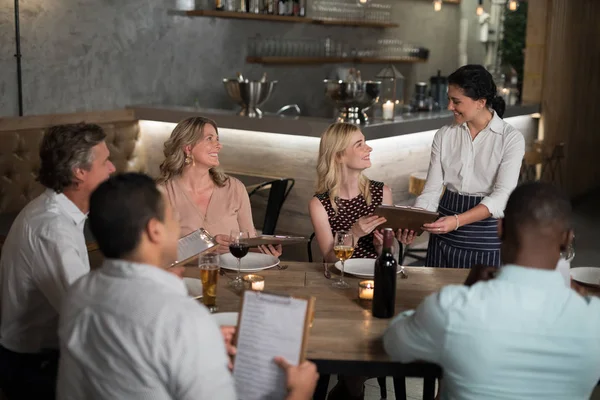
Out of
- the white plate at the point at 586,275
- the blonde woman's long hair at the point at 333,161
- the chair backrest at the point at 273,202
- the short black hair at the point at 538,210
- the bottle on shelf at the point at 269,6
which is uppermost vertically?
the bottle on shelf at the point at 269,6

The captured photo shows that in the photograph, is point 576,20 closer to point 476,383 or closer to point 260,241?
point 260,241

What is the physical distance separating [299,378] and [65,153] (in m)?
1.12

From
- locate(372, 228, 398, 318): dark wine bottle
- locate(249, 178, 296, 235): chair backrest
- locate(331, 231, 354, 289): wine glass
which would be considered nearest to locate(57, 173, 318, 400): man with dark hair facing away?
locate(372, 228, 398, 318): dark wine bottle

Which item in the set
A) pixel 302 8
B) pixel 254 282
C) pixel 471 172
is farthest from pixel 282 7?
pixel 254 282

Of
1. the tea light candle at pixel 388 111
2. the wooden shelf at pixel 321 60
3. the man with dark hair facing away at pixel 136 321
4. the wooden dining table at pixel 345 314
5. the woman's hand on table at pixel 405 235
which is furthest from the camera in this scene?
the wooden shelf at pixel 321 60

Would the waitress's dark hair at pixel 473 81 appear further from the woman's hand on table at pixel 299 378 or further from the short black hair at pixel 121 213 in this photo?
the short black hair at pixel 121 213

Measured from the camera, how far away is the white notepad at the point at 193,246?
2623mm

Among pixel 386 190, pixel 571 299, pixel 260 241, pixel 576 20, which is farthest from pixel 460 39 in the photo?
pixel 571 299

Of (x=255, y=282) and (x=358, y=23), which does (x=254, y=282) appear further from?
(x=358, y=23)

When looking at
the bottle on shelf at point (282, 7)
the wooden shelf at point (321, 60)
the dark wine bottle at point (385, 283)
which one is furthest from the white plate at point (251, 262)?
the bottle on shelf at point (282, 7)

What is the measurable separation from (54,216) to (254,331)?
816 millimetres

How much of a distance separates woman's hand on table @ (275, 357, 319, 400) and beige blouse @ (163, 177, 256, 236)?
1.72 metres

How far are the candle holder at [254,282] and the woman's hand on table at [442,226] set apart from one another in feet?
2.71

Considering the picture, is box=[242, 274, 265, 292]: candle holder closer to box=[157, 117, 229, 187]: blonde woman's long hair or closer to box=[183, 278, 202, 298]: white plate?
box=[183, 278, 202, 298]: white plate
